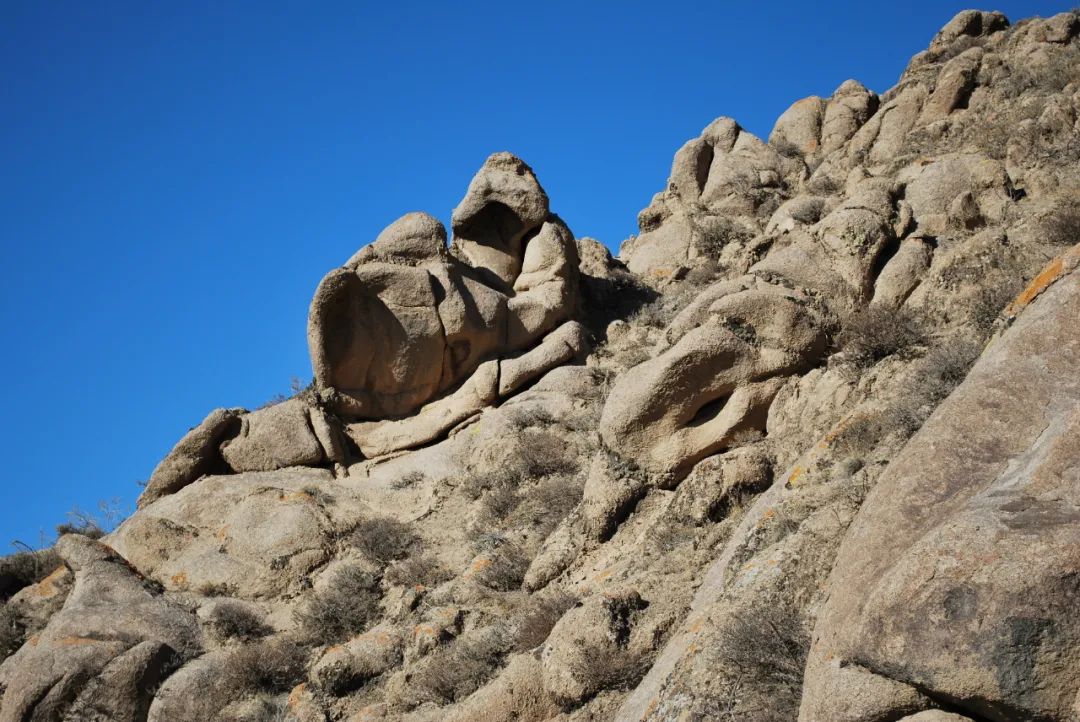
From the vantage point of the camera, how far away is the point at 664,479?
1114cm

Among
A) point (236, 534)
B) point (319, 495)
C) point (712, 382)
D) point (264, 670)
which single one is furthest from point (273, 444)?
point (712, 382)

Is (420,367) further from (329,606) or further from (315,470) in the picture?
(329,606)

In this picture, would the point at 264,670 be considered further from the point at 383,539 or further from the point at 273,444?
the point at 273,444

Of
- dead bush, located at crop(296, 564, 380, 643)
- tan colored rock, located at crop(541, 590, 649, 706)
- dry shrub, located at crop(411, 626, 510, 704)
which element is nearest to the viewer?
tan colored rock, located at crop(541, 590, 649, 706)

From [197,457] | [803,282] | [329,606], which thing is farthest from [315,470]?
[803,282]

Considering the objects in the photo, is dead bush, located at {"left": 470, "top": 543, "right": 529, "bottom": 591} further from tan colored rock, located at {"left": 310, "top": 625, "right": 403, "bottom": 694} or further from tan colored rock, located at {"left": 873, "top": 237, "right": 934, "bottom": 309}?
tan colored rock, located at {"left": 873, "top": 237, "right": 934, "bottom": 309}

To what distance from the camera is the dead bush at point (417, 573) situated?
13.3 meters

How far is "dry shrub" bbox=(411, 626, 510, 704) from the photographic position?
9.66 m

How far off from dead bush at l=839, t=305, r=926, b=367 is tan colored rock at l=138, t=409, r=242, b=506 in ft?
33.1

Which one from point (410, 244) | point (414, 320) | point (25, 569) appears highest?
point (410, 244)

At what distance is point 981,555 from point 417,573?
9.31 m

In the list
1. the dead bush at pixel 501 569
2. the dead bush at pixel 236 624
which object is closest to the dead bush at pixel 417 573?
the dead bush at pixel 501 569

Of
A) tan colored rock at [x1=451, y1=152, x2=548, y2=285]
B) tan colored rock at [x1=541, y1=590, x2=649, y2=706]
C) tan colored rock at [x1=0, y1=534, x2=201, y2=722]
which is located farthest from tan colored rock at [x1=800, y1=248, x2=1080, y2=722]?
tan colored rock at [x1=451, y1=152, x2=548, y2=285]

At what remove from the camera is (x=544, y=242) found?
1948 centimetres
